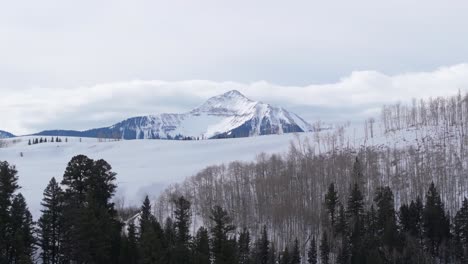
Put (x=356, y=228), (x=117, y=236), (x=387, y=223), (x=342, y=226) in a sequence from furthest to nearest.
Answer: (x=342, y=226) < (x=356, y=228) < (x=387, y=223) < (x=117, y=236)

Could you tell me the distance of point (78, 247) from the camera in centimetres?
3991

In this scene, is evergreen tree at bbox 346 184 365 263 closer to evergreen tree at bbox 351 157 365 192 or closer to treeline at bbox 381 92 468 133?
evergreen tree at bbox 351 157 365 192

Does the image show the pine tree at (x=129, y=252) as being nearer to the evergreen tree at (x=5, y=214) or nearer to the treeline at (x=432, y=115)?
the evergreen tree at (x=5, y=214)

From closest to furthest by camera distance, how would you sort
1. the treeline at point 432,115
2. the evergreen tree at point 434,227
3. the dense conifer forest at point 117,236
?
the dense conifer forest at point 117,236 < the evergreen tree at point 434,227 < the treeline at point 432,115

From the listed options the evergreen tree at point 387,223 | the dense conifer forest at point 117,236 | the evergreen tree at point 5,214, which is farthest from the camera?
the evergreen tree at point 387,223

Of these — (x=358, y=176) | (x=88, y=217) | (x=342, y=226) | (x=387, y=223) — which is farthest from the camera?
(x=358, y=176)

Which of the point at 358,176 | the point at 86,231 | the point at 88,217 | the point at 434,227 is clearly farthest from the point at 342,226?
the point at 86,231

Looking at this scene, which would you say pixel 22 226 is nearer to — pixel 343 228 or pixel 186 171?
pixel 343 228

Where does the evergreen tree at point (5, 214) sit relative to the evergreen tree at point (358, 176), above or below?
above

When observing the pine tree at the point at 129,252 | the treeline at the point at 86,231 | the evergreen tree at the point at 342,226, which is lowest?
the evergreen tree at the point at 342,226

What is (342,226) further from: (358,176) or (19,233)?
(19,233)

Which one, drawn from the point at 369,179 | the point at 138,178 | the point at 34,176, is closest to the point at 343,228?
the point at 369,179

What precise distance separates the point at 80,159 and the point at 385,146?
386ft

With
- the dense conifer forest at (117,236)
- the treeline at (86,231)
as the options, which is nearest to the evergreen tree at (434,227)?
the dense conifer forest at (117,236)
